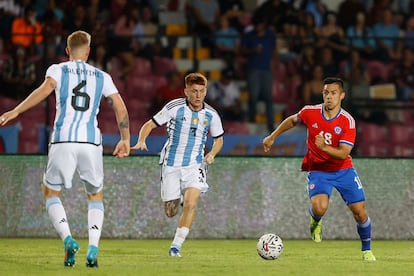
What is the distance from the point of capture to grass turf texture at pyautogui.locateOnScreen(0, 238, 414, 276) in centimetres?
856

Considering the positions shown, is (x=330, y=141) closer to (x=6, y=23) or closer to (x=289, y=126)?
(x=289, y=126)

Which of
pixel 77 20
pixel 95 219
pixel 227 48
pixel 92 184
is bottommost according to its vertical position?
pixel 95 219

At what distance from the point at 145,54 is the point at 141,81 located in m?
0.37

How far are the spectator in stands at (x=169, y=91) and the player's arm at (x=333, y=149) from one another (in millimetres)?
4596

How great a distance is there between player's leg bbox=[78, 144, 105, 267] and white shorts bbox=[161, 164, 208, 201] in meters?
2.17

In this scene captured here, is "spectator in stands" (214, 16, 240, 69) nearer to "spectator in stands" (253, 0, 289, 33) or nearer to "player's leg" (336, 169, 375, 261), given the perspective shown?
"spectator in stands" (253, 0, 289, 33)

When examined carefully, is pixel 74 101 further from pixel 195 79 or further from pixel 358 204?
pixel 358 204

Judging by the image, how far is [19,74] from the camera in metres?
14.3

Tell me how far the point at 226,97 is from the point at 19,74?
2.85m

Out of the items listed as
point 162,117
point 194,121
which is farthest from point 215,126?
point 162,117

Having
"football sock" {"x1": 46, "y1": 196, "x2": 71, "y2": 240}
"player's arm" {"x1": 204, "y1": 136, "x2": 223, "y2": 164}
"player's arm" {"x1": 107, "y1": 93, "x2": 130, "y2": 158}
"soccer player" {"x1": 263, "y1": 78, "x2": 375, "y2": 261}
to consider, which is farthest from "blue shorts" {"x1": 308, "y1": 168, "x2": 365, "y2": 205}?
"football sock" {"x1": 46, "y1": 196, "x2": 71, "y2": 240}

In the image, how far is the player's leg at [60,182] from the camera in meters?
8.37

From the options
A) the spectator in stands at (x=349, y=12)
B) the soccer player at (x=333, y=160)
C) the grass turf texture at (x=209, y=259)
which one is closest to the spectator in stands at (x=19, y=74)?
the grass turf texture at (x=209, y=259)

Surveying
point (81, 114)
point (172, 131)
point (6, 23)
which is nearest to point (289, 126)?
point (172, 131)
